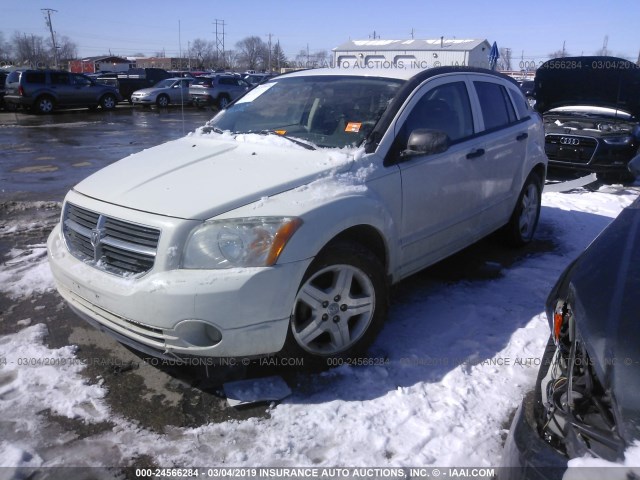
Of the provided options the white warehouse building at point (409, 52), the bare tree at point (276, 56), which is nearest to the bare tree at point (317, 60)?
the white warehouse building at point (409, 52)

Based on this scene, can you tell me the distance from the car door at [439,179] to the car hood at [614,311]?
4.18ft

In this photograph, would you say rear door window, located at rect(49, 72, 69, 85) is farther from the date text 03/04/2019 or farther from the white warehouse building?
the date text 03/04/2019

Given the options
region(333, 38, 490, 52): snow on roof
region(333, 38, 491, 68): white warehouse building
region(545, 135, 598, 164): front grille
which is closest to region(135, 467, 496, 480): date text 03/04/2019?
region(545, 135, 598, 164): front grille

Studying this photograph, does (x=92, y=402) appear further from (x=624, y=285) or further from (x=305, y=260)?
(x=624, y=285)

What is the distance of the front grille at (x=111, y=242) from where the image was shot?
106 inches

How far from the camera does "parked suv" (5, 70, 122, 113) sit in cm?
2127

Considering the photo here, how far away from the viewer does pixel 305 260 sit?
107 inches

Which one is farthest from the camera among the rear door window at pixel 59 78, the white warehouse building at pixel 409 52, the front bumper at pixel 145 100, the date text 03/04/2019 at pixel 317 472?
the front bumper at pixel 145 100

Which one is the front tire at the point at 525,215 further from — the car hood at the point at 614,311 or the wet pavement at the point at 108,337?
the car hood at the point at 614,311

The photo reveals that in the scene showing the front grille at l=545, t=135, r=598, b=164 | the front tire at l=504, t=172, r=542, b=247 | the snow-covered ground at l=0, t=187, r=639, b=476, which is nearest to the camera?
the snow-covered ground at l=0, t=187, r=639, b=476

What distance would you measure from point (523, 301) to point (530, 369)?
102 cm

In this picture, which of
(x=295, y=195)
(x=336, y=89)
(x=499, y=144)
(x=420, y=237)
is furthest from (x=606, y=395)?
(x=499, y=144)

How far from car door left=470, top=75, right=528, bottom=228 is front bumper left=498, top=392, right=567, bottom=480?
8.72 feet

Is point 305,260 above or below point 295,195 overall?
below
